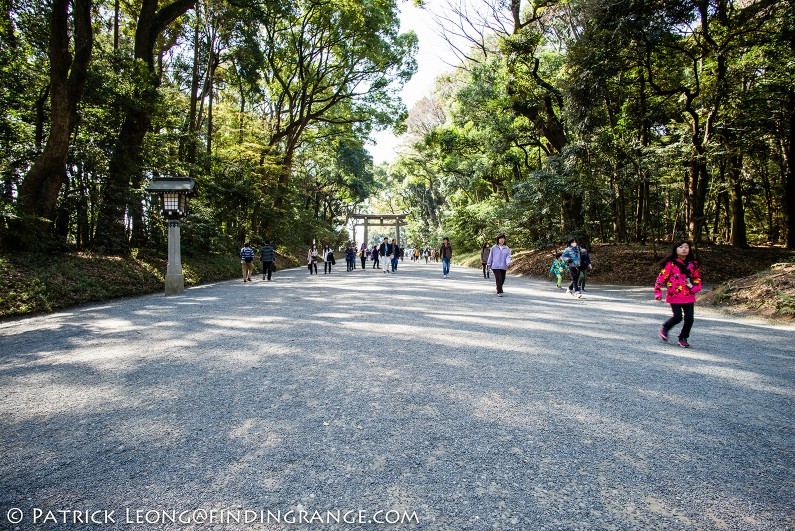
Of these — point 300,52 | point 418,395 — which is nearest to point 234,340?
point 418,395

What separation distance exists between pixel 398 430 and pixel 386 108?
80.7 feet

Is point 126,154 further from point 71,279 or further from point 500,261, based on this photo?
point 500,261

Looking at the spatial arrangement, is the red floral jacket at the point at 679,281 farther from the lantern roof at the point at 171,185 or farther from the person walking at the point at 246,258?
the person walking at the point at 246,258

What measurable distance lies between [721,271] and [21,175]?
2136 cm

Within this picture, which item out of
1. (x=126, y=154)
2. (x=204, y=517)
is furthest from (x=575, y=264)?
(x=126, y=154)

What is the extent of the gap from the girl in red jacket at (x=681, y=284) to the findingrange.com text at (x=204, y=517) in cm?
508

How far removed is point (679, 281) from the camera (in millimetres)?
5254

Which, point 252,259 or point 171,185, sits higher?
point 171,185

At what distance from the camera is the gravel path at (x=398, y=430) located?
1923 millimetres

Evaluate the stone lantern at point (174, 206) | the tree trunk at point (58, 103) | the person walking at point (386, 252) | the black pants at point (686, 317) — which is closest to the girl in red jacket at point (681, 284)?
the black pants at point (686, 317)

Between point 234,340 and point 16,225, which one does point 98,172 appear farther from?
point 234,340

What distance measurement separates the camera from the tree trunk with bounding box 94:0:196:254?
39.2ft

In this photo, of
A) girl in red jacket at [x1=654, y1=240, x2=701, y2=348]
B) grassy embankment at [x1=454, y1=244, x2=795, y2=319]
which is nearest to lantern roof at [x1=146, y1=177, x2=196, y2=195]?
girl in red jacket at [x1=654, y1=240, x2=701, y2=348]

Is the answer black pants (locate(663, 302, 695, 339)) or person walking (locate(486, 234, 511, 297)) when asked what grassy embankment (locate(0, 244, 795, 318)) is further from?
person walking (locate(486, 234, 511, 297))
